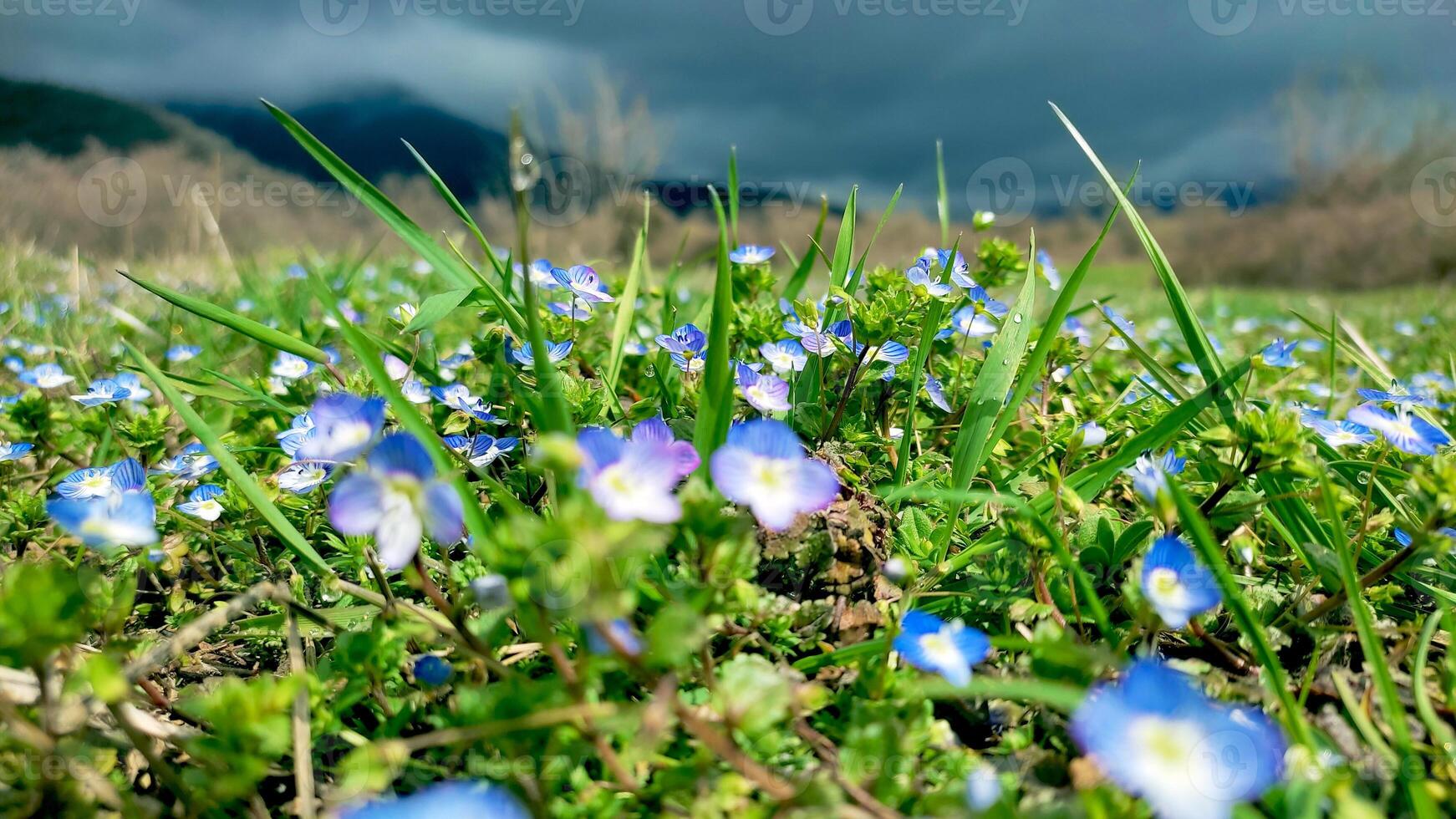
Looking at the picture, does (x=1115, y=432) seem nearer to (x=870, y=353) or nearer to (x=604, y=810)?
(x=870, y=353)

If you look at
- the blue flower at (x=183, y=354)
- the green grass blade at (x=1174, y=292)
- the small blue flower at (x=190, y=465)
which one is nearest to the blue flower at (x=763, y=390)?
the green grass blade at (x=1174, y=292)

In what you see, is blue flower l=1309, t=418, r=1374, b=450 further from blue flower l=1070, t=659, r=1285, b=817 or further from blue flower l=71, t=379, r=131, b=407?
blue flower l=71, t=379, r=131, b=407

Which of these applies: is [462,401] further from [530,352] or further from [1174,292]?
[1174,292]

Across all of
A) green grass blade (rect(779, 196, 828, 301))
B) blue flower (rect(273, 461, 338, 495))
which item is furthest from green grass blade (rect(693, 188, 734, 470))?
green grass blade (rect(779, 196, 828, 301))

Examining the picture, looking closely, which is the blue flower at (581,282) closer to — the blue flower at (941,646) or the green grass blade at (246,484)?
the green grass blade at (246,484)

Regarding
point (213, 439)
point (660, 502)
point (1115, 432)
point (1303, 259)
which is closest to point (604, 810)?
point (660, 502)

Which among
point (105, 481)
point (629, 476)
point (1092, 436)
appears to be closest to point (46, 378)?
point (105, 481)
